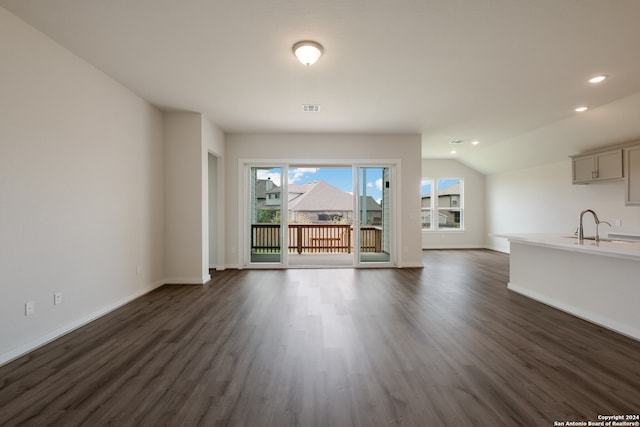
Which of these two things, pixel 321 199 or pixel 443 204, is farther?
pixel 321 199

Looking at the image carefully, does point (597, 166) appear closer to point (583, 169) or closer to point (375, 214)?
point (583, 169)

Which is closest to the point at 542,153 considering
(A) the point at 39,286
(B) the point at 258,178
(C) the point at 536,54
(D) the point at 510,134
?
(D) the point at 510,134

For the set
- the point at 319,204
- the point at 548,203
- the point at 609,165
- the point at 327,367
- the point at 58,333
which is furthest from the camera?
the point at 319,204

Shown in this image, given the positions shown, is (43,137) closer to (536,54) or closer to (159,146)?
(159,146)

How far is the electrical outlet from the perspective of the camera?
2482 mm

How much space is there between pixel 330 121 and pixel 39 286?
14.6ft

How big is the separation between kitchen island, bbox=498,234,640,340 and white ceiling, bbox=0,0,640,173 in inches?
80.6

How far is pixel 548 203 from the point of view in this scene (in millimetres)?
6938

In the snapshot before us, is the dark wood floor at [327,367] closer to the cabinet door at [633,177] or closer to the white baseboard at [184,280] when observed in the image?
the white baseboard at [184,280]

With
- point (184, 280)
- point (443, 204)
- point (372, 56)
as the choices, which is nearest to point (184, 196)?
point (184, 280)

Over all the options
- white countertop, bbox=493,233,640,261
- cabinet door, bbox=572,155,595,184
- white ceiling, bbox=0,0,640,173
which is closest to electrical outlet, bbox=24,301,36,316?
white ceiling, bbox=0,0,640,173

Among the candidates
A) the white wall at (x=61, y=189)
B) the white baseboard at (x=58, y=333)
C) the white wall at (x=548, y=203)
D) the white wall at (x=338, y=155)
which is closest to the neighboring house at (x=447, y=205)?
the white wall at (x=548, y=203)

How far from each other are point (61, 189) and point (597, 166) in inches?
332

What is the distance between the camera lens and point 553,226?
6.81 m
